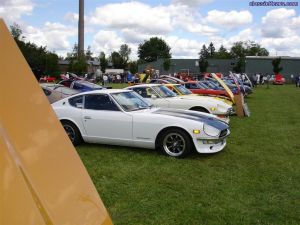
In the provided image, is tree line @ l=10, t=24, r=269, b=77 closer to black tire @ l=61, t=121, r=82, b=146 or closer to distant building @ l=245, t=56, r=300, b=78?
distant building @ l=245, t=56, r=300, b=78

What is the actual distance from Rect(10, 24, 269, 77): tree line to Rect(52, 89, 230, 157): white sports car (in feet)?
71.7

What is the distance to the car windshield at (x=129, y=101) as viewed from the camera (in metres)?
8.05

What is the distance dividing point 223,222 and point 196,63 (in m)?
79.2

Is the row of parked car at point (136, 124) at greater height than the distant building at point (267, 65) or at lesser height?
lesser

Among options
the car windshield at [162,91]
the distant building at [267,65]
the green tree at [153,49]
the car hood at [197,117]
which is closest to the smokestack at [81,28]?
the distant building at [267,65]

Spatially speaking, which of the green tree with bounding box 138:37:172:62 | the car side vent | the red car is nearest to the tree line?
the green tree with bounding box 138:37:172:62

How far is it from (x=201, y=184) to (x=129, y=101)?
3.01 m

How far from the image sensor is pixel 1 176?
1466 millimetres

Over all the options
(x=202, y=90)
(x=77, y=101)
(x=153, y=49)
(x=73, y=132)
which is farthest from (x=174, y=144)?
(x=153, y=49)

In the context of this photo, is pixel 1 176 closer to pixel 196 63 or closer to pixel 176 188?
pixel 176 188

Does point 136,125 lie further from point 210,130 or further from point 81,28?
point 81,28

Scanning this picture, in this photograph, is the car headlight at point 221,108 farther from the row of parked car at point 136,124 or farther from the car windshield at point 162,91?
the row of parked car at point 136,124

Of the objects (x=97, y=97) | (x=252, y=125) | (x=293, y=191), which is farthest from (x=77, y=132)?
(x=252, y=125)

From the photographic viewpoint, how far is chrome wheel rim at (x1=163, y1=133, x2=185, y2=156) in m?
7.48
